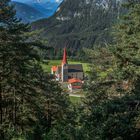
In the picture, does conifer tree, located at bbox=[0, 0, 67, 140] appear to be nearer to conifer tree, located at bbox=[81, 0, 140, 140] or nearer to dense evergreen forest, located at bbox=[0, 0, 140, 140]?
dense evergreen forest, located at bbox=[0, 0, 140, 140]

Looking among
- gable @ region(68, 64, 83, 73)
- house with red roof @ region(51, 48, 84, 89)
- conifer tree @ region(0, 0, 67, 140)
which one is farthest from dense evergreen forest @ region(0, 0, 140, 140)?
gable @ region(68, 64, 83, 73)

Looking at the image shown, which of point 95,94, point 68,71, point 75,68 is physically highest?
point 95,94

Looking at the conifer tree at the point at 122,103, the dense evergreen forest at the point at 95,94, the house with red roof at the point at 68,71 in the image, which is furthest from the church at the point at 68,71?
the conifer tree at the point at 122,103

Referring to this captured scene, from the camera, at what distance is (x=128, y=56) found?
12.2m

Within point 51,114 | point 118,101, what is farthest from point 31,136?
point 51,114

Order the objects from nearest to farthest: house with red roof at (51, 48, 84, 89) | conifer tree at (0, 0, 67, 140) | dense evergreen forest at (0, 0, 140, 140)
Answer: dense evergreen forest at (0, 0, 140, 140) → conifer tree at (0, 0, 67, 140) → house with red roof at (51, 48, 84, 89)

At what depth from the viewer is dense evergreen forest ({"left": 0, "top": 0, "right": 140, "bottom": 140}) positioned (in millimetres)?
8469

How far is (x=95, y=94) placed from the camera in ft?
56.4

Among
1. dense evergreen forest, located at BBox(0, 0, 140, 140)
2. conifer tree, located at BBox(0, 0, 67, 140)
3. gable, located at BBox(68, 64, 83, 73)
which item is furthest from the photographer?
gable, located at BBox(68, 64, 83, 73)

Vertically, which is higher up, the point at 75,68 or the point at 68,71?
the point at 75,68

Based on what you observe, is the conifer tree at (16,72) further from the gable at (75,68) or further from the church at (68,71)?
the gable at (75,68)

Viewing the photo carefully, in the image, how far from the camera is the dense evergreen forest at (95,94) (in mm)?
8469

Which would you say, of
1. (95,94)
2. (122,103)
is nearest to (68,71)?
(95,94)

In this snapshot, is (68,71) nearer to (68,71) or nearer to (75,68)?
(68,71)
